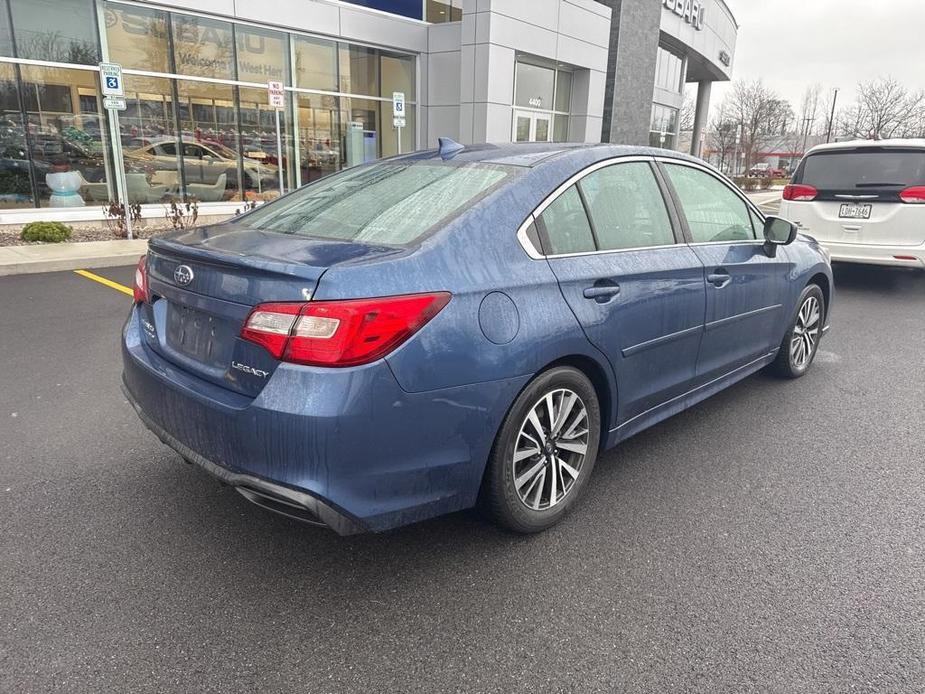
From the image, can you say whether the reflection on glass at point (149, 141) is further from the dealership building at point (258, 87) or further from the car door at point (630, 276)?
the car door at point (630, 276)

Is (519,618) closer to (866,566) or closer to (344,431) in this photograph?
(344,431)

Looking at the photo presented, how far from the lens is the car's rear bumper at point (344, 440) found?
2.17 metres

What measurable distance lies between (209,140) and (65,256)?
6019 mm

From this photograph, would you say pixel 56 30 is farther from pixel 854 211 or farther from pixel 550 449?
pixel 550 449

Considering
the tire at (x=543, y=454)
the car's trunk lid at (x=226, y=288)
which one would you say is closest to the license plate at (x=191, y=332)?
the car's trunk lid at (x=226, y=288)

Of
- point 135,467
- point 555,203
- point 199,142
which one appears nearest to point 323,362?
point 555,203

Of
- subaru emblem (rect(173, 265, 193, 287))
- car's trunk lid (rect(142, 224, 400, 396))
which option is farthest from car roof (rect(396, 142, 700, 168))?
subaru emblem (rect(173, 265, 193, 287))

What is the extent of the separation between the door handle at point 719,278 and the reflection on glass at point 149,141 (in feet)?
43.8

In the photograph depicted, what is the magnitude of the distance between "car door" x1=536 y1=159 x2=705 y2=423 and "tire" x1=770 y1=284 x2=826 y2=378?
1663mm

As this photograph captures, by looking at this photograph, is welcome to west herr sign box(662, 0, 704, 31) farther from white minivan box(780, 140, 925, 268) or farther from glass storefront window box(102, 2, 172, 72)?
white minivan box(780, 140, 925, 268)

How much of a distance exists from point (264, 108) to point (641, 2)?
15350mm

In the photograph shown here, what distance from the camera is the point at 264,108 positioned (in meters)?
15.7

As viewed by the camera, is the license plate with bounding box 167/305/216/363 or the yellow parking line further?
the yellow parking line

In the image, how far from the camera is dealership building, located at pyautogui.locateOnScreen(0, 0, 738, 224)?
12.6 meters
